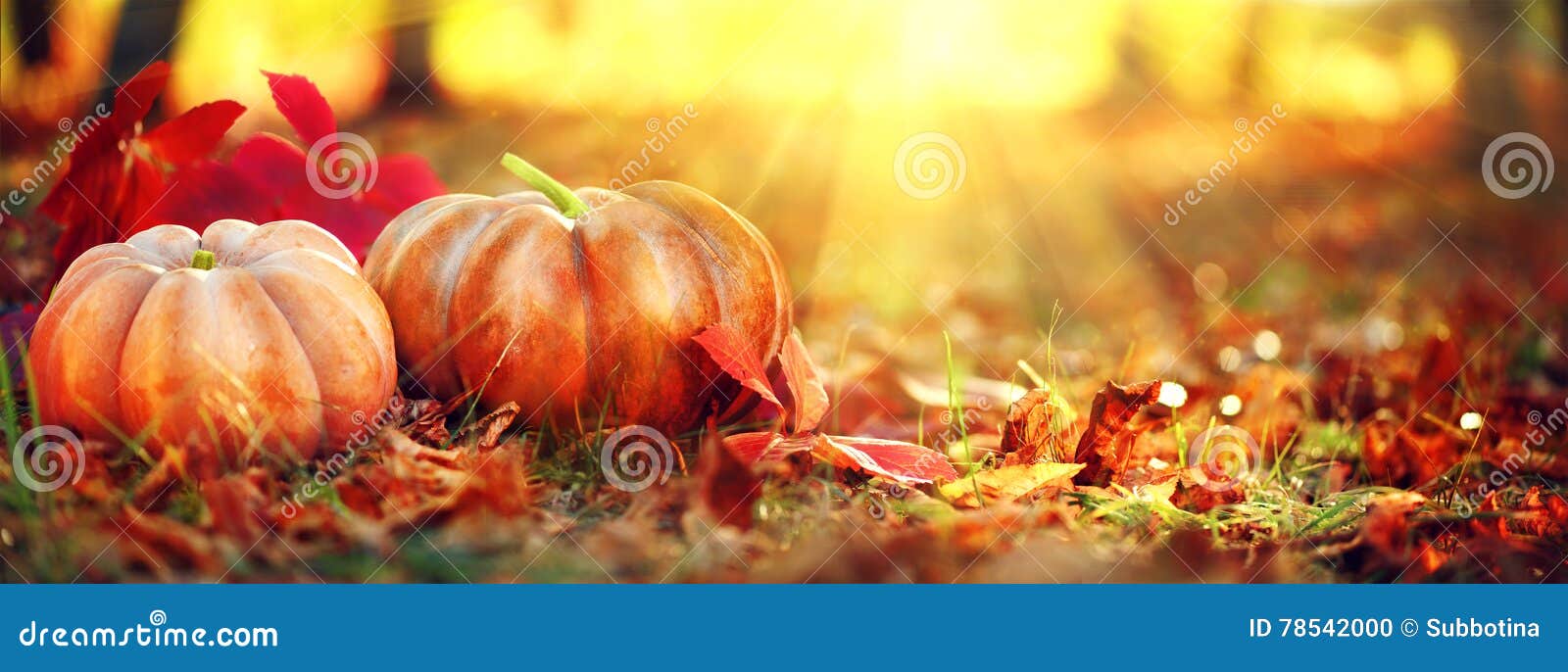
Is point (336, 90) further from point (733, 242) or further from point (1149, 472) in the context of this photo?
point (1149, 472)

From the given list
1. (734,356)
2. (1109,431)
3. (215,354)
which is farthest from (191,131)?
(1109,431)

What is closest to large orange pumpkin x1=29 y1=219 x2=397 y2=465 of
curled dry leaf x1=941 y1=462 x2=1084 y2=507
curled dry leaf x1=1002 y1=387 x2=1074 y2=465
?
curled dry leaf x1=941 y1=462 x2=1084 y2=507

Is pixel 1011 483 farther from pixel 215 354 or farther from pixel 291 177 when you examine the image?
pixel 291 177

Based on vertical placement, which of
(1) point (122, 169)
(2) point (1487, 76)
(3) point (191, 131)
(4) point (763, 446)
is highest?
(2) point (1487, 76)

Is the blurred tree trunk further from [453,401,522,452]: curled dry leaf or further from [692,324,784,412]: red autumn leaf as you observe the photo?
[453,401,522,452]: curled dry leaf

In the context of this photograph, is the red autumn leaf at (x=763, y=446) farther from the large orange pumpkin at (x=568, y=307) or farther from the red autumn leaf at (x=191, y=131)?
the red autumn leaf at (x=191, y=131)

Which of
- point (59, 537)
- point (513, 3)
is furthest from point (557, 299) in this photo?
point (513, 3)
